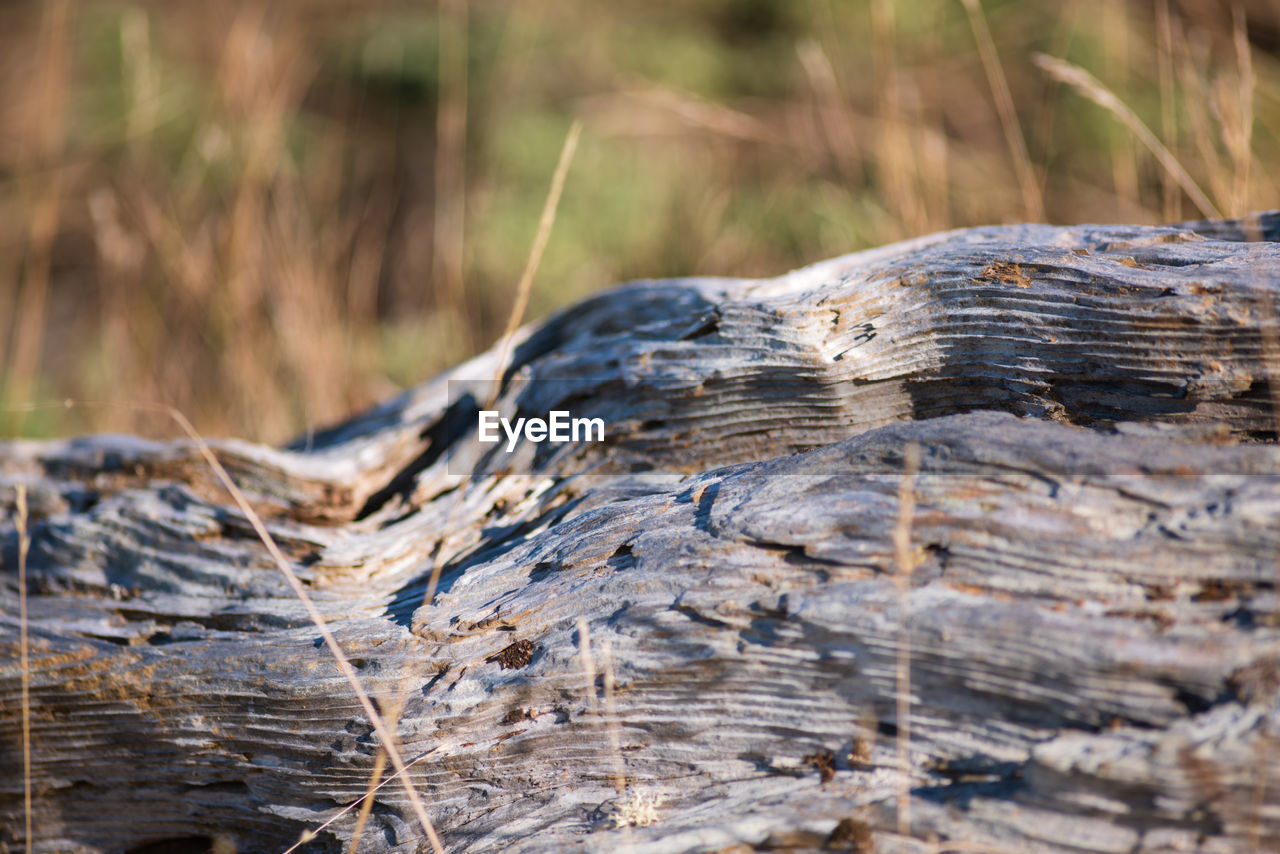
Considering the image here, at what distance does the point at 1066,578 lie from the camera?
3.78 feet

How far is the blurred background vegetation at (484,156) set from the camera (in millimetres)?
3457

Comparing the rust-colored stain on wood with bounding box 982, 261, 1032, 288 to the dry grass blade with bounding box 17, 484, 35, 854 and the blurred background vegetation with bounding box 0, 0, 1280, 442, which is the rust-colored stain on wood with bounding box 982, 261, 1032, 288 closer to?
the blurred background vegetation with bounding box 0, 0, 1280, 442

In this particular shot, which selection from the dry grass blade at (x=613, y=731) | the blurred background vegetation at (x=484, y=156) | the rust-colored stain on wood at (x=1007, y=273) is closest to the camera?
the dry grass blade at (x=613, y=731)

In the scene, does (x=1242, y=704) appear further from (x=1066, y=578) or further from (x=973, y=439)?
(x=973, y=439)

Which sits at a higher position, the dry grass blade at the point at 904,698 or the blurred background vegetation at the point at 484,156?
the blurred background vegetation at the point at 484,156

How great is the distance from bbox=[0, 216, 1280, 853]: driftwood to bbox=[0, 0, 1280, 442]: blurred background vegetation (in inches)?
39.4

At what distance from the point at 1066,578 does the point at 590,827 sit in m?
0.79

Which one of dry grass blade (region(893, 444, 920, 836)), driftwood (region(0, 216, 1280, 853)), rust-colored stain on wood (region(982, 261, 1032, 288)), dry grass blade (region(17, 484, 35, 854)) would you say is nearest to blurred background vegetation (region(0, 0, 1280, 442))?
rust-colored stain on wood (region(982, 261, 1032, 288))

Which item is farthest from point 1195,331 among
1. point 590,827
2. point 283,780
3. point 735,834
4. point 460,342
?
point 460,342

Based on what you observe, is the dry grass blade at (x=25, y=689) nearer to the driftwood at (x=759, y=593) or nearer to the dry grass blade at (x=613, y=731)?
the driftwood at (x=759, y=593)

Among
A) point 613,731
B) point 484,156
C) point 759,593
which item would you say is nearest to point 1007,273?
point 759,593

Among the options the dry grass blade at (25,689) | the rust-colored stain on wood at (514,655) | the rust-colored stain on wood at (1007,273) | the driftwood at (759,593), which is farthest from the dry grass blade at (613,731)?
the dry grass blade at (25,689)

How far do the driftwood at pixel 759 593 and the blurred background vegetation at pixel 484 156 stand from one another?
100cm

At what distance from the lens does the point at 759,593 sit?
1277 mm
